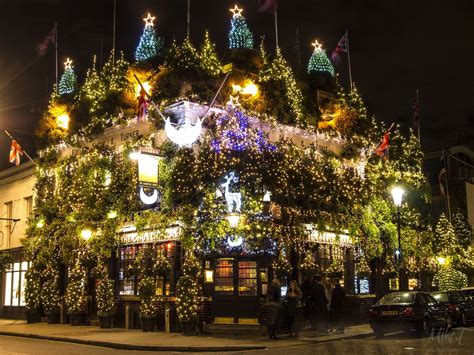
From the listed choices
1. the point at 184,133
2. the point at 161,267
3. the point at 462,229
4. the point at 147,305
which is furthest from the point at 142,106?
the point at 462,229

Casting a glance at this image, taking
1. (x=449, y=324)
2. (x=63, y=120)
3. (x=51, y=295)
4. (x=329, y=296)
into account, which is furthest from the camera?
(x=63, y=120)

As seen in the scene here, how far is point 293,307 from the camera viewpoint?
61.6 feet

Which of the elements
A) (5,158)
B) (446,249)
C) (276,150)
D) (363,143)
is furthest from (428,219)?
(5,158)

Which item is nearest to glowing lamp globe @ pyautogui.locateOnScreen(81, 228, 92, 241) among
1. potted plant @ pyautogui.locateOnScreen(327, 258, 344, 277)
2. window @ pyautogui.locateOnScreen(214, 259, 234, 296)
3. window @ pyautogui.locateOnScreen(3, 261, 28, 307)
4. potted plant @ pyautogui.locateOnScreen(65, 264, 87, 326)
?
potted plant @ pyautogui.locateOnScreen(65, 264, 87, 326)

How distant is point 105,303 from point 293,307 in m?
8.17

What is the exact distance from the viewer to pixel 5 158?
34.6 metres

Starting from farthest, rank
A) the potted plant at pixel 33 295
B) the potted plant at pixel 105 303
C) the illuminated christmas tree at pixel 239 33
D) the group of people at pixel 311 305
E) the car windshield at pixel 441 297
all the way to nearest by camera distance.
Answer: the potted plant at pixel 33 295, the potted plant at pixel 105 303, the illuminated christmas tree at pixel 239 33, the car windshield at pixel 441 297, the group of people at pixel 311 305

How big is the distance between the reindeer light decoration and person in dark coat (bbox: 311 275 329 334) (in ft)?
12.0

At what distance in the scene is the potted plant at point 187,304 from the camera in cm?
1998

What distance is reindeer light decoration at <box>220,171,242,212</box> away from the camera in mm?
20359

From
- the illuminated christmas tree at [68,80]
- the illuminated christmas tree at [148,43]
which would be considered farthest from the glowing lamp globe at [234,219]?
the illuminated christmas tree at [68,80]

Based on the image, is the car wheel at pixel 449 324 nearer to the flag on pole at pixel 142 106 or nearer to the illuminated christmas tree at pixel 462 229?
the flag on pole at pixel 142 106

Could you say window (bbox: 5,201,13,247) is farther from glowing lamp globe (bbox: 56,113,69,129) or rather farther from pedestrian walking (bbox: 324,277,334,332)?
pedestrian walking (bbox: 324,277,334,332)

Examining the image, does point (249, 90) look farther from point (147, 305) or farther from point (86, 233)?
point (147, 305)
